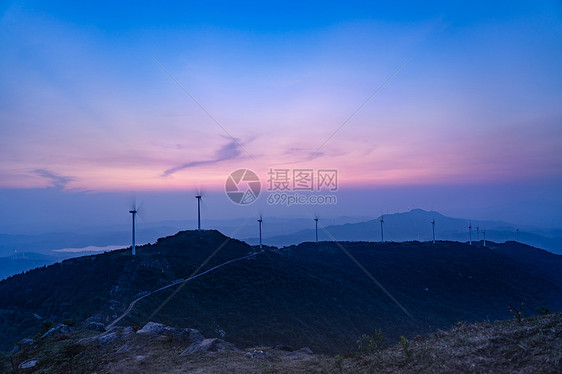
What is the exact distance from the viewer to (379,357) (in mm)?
12102

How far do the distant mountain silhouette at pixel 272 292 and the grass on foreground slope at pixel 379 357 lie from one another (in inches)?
614

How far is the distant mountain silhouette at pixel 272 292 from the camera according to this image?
36031 mm

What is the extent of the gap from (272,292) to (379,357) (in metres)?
40.3

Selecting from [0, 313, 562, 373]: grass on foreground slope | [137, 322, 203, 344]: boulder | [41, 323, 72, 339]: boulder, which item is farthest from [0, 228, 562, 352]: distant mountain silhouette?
[0, 313, 562, 373]: grass on foreground slope

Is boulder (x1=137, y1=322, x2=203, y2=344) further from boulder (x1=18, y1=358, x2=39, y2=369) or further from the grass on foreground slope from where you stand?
boulder (x1=18, y1=358, x2=39, y2=369)

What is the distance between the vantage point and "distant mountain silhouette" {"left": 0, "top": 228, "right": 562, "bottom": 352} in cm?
3603

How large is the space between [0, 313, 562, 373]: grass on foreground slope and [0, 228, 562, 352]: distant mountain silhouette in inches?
614

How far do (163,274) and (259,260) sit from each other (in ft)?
71.8

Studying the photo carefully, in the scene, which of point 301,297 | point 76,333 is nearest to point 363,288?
point 301,297

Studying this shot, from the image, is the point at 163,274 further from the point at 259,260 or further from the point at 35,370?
the point at 35,370

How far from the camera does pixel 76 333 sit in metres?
21.0

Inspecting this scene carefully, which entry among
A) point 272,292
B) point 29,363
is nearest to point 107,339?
point 29,363

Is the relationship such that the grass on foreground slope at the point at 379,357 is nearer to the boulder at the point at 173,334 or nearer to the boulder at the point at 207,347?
the boulder at the point at 207,347

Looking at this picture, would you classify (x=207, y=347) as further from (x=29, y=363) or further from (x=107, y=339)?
(x=29, y=363)
